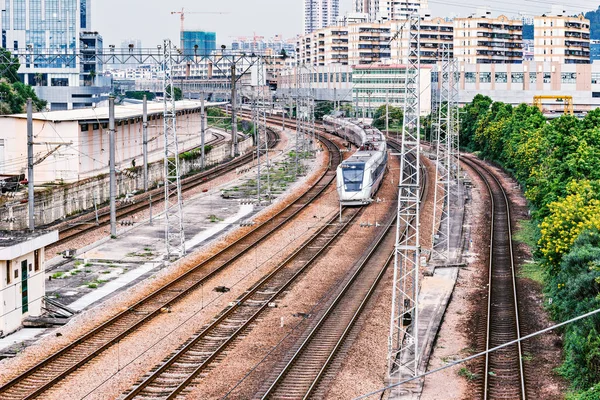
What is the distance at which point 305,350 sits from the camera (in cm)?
2341

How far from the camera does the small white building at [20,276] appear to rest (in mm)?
24406

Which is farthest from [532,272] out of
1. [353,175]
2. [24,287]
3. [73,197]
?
[73,197]

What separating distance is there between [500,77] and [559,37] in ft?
113

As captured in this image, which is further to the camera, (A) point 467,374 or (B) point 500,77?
(B) point 500,77

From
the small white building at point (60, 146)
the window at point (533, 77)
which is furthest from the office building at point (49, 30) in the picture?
the small white building at point (60, 146)

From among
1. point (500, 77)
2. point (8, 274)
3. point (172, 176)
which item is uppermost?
point (500, 77)

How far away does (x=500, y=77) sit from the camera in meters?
120

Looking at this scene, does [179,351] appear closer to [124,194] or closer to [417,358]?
[417,358]

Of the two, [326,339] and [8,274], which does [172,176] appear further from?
[326,339]

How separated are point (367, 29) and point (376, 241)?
440ft

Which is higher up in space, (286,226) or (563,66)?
(563,66)

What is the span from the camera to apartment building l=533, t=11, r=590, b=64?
14850 cm

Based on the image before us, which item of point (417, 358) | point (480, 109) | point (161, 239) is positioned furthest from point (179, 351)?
point (480, 109)

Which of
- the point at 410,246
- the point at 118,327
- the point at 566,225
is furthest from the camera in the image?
the point at 566,225
